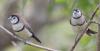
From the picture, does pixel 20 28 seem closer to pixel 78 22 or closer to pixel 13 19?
pixel 13 19

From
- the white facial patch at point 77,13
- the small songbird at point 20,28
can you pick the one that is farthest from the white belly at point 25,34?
the white facial patch at point 77,13

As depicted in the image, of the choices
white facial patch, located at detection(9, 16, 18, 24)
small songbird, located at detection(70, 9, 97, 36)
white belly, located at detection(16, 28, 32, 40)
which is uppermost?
small songbird, located at detection(70, 9, 97, 36)

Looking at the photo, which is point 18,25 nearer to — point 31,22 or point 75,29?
point 75,29

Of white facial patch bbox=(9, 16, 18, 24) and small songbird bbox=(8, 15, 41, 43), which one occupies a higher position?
white facial patch bbox=(9, 16, 18, 24)

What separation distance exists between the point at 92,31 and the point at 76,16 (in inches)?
7.9

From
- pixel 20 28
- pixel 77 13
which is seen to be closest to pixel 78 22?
pixel 77 13

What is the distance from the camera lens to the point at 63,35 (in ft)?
10.3

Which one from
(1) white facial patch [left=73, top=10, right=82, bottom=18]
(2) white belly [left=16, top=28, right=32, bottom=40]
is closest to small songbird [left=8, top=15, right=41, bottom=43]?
(2) white belly [left=16, top=28, right=32, bottom=40]

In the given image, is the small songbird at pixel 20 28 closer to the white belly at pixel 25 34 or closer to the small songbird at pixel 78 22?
the white belly at pixel 25 34

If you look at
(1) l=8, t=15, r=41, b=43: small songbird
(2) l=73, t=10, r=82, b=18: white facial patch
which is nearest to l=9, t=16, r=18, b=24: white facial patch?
(1) l=8, t=15, r=41, b=43: small songbird

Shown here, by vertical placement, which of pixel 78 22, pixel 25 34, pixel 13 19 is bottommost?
pixel 25 34

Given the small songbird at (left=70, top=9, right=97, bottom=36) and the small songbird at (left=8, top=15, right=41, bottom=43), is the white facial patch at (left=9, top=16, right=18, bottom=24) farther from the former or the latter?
the small songbird at (left=70, top=9, right=97, bottom=36)

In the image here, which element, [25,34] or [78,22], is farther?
[25,34]

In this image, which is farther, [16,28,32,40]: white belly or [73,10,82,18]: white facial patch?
[16,28,32,40]: white belly
